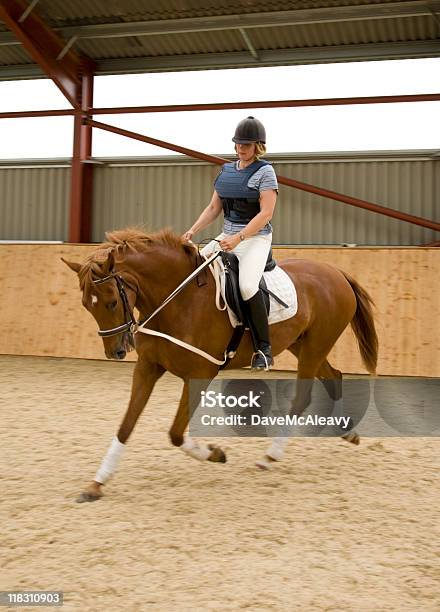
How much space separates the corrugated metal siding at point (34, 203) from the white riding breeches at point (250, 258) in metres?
8.11

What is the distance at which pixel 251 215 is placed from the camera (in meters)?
4.13

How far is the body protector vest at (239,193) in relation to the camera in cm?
404

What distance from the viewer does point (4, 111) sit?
12.0m

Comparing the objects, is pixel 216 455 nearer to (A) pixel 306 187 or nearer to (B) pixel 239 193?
(B) pixel 239 193

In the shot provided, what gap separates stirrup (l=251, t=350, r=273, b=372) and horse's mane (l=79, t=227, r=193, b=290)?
752mm

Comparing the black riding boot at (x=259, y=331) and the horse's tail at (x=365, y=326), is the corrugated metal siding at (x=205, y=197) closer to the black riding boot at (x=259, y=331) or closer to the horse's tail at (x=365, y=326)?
the horse's tail at (x=365, y=326)

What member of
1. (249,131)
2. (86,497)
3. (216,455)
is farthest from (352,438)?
(249,131)

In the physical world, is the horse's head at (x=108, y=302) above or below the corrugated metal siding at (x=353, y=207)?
below

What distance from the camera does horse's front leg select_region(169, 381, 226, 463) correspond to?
3795mm

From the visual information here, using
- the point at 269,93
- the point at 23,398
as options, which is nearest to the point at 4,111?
the point at 269,93

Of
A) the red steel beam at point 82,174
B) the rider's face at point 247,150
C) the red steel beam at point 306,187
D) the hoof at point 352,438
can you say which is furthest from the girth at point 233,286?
the red steel beam at point 82,174

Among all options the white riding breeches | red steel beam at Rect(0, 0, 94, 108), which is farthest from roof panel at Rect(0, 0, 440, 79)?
the white riding breeches

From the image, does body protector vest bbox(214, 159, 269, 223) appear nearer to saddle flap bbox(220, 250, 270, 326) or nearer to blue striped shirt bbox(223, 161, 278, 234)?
blue striped shirt bbox(223, 161, 278, 234)

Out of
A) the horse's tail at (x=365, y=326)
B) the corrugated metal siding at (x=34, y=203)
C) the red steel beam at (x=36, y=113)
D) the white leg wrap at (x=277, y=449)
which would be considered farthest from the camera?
the corrugated metal siding at (x=34, y=203)
